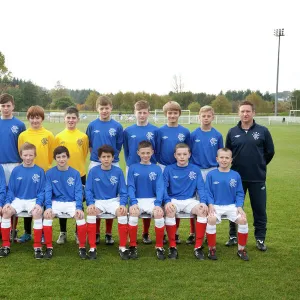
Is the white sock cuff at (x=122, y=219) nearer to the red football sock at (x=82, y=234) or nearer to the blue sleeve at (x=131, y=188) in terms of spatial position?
the blue sleeve at (x=131, y=188)

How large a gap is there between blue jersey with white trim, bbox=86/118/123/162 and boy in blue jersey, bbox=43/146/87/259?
55 cm

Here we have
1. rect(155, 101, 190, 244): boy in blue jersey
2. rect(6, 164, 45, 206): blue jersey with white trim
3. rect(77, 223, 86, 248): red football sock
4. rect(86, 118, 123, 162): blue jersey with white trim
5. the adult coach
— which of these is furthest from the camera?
rect(86, 118, 123, 162): blue jersey with white trim

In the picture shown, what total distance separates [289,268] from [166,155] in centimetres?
213

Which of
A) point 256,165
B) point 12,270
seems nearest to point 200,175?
point 256,165

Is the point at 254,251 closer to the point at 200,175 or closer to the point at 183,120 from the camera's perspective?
the point at 200,175

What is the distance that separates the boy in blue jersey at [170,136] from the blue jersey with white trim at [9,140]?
1938mm

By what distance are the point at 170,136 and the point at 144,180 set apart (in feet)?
2.42

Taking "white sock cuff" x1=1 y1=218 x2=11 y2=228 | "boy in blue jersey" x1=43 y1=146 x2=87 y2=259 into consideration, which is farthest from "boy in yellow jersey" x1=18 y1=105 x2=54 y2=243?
"white sock cuff" x1=1 y1=218 x2=11 y2=228

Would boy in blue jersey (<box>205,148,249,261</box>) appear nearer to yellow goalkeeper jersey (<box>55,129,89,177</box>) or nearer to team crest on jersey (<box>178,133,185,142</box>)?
team crest on jersey (<box>178,133,185,142</box>)

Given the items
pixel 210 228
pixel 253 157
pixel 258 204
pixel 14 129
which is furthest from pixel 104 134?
pixel 258 204

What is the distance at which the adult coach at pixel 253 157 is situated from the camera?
5605mm

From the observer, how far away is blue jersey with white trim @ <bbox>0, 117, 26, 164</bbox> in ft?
18.6

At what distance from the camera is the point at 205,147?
5.72 meters

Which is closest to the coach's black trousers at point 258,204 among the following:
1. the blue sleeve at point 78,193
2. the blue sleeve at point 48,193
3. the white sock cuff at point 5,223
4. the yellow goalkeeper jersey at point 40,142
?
the blue sleeve at point 78,193
